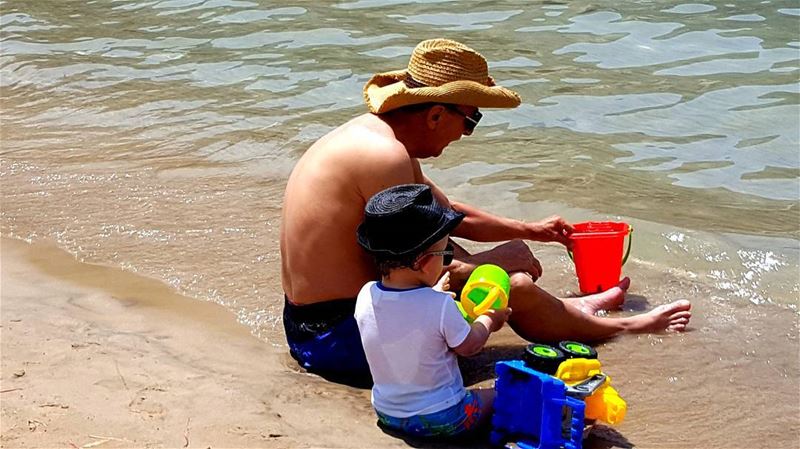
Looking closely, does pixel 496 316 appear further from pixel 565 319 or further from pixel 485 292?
pixel 565 319

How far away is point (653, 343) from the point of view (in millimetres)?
4324

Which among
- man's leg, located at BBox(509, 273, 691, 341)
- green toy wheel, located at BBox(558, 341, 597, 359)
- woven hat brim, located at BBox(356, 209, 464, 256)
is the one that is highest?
woven hat brim, located at BBox(356, 209, 464, 256)

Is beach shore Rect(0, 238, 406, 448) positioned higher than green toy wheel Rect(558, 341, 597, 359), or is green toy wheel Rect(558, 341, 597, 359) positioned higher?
green toy wheel Rect(558, 341, 597, 359)

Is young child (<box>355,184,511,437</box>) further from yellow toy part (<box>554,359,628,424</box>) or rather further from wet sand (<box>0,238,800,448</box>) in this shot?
yellow toy part (<box>554,359,628,424</box>)

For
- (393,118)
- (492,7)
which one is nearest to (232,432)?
(393,118)

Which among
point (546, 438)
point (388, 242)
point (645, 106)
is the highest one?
point (388, 242)

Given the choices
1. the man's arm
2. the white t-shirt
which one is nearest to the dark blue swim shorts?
the white t-shirt

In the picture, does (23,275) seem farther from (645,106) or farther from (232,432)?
(645,106)

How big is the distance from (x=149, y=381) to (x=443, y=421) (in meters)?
0.99

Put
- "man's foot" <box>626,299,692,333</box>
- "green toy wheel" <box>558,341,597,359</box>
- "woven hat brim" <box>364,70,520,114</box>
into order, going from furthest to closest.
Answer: "man's foot" <box>626,299,692,333</box>
"woven hat brim" <box>364,70,520,114</box>
"green toy wheel" <box>558,341,597,359</box>

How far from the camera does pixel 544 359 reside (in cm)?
334

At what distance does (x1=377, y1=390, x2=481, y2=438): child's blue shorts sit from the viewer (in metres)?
3.32

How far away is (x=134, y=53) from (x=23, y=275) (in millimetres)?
5811

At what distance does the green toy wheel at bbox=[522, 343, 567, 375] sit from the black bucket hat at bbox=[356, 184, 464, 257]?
48 cm
